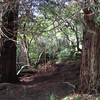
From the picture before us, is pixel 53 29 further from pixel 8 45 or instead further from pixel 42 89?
pixel 8 45

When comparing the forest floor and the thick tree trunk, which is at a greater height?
the thick tree trunk

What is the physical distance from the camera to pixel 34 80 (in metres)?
11.4

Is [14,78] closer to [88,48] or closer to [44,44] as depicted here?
[44,44]

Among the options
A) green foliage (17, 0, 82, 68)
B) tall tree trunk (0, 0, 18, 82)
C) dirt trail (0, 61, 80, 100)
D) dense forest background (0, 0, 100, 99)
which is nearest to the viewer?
dense forest background (0, 0, 100, 99)

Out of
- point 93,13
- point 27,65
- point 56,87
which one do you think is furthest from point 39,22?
point 27,65

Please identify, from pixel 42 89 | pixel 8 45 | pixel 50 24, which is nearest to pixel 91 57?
pixel 42 89

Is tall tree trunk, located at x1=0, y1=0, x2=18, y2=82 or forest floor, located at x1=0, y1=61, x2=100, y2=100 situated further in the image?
tall tree trunk, located at x1=0, y1=0, x2=18, y2=82

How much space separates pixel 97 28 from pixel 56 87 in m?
1.96

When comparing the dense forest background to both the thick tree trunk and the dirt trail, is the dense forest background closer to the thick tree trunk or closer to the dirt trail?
the thick tree trunk

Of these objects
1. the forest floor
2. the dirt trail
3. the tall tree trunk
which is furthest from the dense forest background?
the dirt trail

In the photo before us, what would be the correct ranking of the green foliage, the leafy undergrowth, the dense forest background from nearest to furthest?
the leafy undergrowth → the dense forest background → the green foliage

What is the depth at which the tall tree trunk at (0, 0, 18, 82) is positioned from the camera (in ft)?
31.1

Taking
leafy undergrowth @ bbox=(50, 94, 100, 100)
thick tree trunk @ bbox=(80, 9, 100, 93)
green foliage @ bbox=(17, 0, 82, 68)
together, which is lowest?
leafy undergrowth @ bbox=(50, 94, 100, 100)

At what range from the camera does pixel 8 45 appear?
10414 mm
